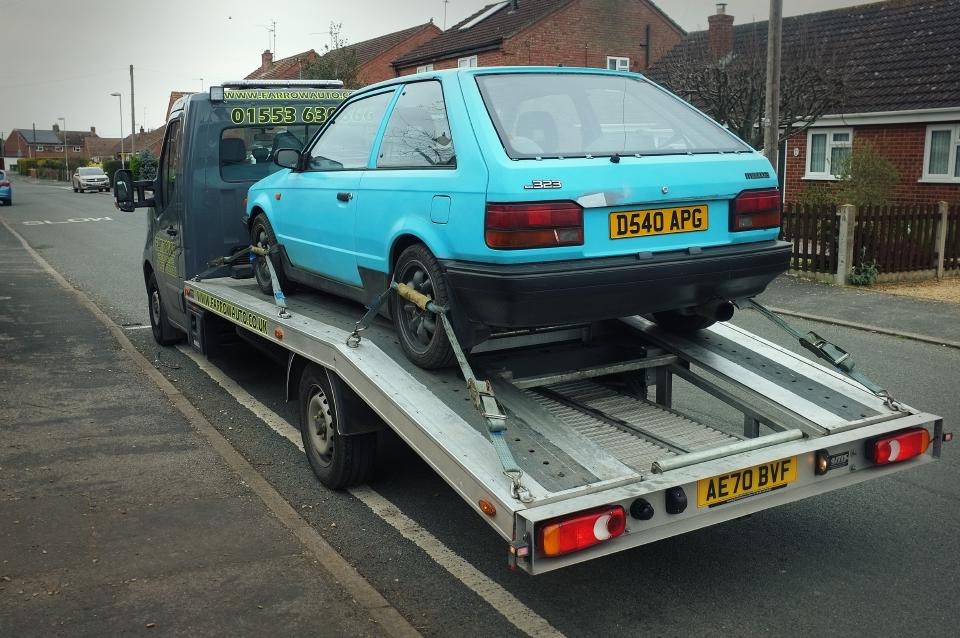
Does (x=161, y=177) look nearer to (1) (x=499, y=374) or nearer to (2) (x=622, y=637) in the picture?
(1) (x=499, y=374)

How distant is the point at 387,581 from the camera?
416 cm

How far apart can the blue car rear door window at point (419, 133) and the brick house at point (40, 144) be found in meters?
158

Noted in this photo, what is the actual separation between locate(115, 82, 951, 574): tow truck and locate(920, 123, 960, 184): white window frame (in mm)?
15433

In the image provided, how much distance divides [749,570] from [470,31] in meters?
38.3

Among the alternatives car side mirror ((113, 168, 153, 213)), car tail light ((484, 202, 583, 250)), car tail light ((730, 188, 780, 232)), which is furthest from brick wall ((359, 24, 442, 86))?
car tail light ((484, 202, 583, 250))

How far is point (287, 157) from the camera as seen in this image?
6.14 metres

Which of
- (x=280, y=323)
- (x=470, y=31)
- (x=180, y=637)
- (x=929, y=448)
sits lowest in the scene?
(x=180, y=637)

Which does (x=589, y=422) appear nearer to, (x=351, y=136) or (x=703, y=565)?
(x=703, y=565)

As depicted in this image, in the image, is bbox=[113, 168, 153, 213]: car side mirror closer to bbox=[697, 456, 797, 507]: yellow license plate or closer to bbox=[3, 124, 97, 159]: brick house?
bbox=[697, 456, 797, 507]: yellow license plate

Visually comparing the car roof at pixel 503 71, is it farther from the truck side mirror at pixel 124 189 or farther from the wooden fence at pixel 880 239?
the wooden fence at pixel 880 239

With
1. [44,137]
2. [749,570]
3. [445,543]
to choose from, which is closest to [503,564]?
[445,543]

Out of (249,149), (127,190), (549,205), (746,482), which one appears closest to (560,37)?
(127,190)

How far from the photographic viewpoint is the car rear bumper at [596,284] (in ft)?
13.2

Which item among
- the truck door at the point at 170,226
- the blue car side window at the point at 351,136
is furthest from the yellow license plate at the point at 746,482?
the truck door at the point at 170,226
